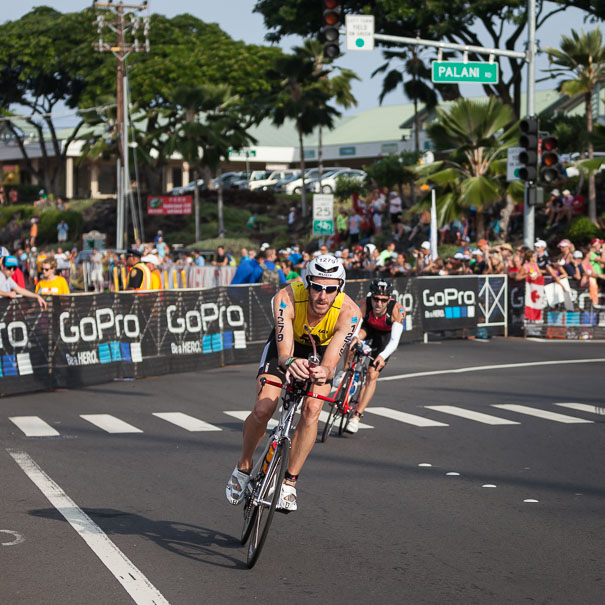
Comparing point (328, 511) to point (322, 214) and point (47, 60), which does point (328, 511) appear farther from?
point (47, 60)

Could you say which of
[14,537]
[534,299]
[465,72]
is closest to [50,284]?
[465,72]

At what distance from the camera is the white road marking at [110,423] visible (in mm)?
12266

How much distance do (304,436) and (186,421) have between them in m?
6.40

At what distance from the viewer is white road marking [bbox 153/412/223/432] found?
1245cm

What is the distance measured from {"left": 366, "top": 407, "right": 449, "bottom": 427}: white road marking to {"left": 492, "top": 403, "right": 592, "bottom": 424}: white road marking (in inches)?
54.0

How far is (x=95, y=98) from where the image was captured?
229ft

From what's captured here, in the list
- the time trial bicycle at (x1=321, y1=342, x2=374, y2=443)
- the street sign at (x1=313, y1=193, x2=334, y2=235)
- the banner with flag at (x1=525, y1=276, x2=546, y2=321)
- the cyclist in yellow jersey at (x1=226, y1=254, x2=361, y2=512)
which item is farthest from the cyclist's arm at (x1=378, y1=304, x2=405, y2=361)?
the street sign at (x1=313, y1=193, x2=334, y2=235)

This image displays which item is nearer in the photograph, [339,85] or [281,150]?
[339,85]

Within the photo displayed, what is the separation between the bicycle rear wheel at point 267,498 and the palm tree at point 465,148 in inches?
1000

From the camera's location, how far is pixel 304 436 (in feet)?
22.3

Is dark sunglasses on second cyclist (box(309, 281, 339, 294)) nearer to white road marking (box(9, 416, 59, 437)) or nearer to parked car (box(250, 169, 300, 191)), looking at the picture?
white road marking (box(9, 416, 59, 437))

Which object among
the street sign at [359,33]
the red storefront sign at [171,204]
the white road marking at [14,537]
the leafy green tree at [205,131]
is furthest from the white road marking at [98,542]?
the red storefront sign at [171,204]

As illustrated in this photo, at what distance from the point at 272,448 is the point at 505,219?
2920 centimetres

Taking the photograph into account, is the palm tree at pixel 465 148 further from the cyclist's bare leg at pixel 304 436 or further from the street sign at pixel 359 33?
the cyclist's bare leg at pixel 304 436
